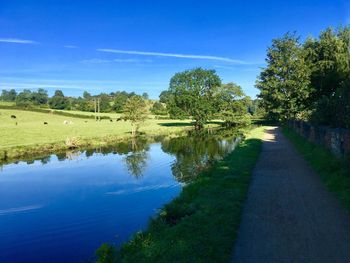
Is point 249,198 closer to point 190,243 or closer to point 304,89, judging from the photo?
point 190,243

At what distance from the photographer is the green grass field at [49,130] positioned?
44162mm

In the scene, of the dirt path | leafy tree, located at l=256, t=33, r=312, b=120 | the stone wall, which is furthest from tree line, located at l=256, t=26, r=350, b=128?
the dirt path

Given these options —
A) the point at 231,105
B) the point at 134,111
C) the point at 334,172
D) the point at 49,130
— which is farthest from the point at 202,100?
the point at 334,172

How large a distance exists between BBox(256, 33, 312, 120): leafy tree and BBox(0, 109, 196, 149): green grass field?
967 inches

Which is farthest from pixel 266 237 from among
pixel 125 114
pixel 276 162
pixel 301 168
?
pixel 125 114

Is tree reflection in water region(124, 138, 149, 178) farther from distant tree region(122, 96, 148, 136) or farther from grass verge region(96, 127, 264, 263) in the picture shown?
distant tree region(122, 96, 148, 136)

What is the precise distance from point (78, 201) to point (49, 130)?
147 ft

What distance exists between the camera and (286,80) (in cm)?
5106

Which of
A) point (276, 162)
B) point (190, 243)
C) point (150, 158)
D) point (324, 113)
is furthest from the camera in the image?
point (150, 158)

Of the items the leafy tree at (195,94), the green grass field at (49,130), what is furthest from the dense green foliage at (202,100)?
the green grass field at (49,130)

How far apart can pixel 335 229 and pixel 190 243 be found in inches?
159

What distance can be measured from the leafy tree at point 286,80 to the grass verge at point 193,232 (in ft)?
128

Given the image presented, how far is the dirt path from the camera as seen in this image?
303 inches

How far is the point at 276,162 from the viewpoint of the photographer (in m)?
21.2
